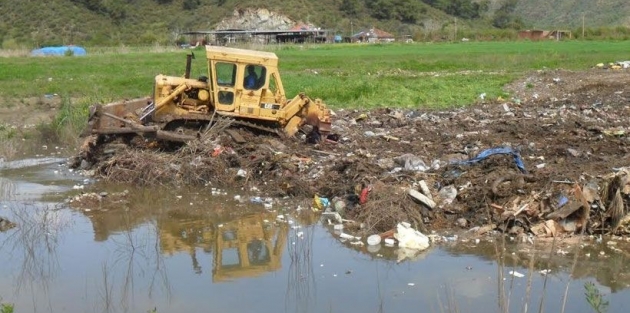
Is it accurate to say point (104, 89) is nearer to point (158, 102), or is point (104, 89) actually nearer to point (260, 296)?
point (158, 102)

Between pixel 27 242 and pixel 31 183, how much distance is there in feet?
13.5

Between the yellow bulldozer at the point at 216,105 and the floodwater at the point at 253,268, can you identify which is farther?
the yellow bulldozer at the point at 216,105

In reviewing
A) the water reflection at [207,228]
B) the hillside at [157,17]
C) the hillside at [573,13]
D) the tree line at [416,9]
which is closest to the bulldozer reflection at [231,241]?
the water reflection at [207,228]

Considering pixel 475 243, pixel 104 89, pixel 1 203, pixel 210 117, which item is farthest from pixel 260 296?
pixel 104 89

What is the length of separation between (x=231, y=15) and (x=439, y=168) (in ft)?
230

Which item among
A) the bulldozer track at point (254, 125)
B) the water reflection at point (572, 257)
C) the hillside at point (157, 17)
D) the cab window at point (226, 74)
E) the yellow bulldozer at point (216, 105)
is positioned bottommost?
the water reflection at point (572, 257)

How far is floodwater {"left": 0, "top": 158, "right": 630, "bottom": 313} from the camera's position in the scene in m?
7.29

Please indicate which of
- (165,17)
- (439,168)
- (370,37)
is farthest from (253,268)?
(165,17)

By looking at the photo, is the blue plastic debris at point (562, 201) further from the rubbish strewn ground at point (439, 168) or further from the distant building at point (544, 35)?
the distant building at point (544, 35)

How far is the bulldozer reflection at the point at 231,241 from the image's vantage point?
27.7 ft

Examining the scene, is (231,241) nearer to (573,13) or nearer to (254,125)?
(254,125)

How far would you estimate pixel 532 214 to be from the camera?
9.48 meters

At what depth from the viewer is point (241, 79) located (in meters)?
14.0

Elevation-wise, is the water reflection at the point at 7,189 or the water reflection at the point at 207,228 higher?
the water reflection at the point at 7,189
